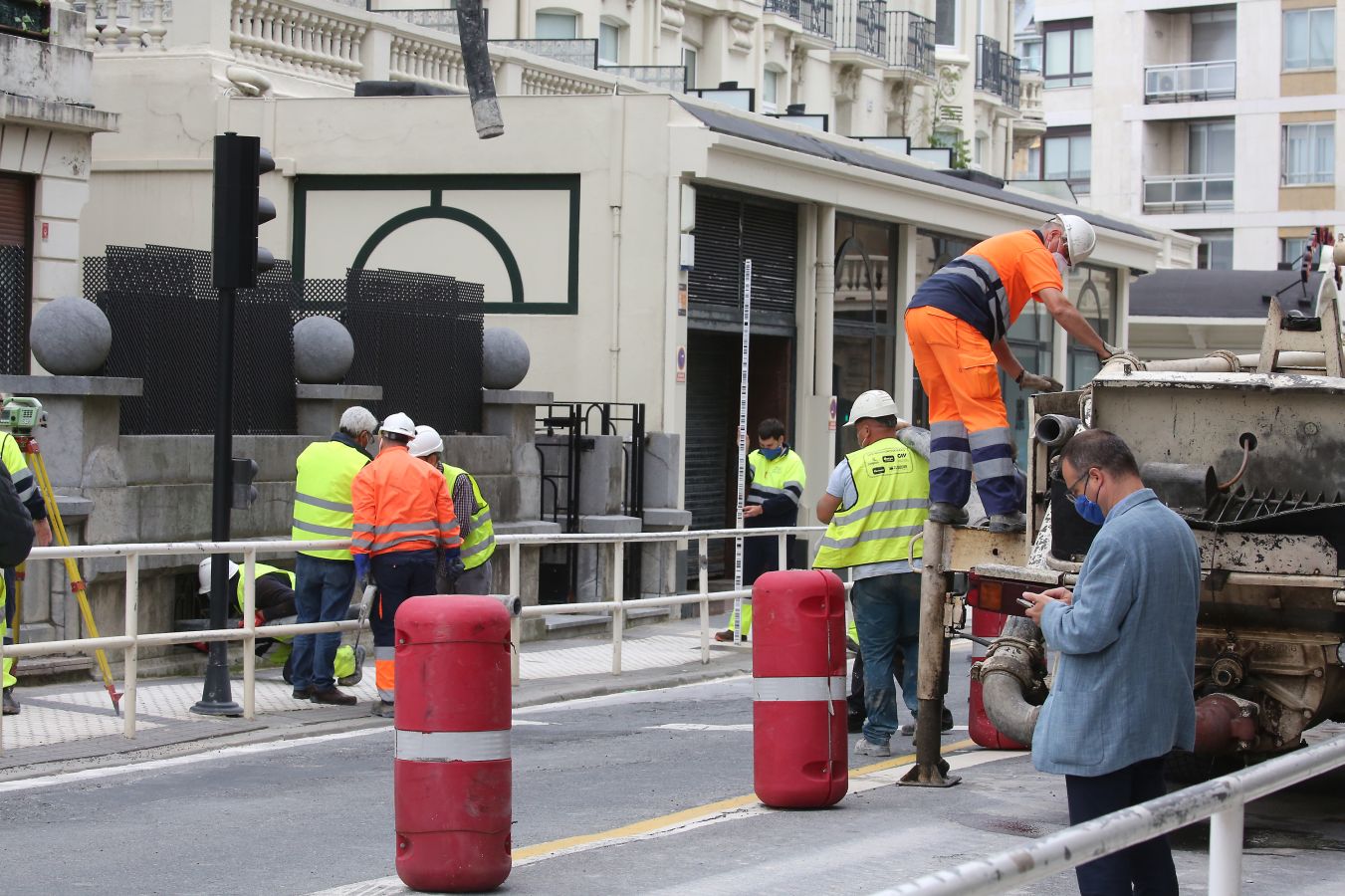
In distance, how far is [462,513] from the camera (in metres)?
13.1

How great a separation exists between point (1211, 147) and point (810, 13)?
2287 centimetres

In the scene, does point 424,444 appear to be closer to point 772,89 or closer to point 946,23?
point 772,89

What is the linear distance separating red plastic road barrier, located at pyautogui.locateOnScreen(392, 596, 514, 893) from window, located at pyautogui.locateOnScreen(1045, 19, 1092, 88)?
2193 inches

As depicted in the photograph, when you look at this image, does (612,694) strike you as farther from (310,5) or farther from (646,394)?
(310,5)

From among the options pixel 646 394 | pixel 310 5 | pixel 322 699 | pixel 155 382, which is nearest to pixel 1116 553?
pixel 322 699

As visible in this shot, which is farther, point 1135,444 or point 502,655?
point 1135,444

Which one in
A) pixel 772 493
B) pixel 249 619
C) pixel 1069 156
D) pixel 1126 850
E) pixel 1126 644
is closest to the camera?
pixel 1126 850

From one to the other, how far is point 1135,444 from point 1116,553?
2973 mm

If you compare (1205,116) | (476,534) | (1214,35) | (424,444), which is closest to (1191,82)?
(1205,116)

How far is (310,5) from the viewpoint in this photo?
72.5 ft

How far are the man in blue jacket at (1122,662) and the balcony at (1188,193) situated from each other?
53.4 m

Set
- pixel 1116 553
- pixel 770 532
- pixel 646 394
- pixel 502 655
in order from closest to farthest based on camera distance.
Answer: pixel 1116 553 → pixel 502 655 → pixel 770 532 → pixel 646 394

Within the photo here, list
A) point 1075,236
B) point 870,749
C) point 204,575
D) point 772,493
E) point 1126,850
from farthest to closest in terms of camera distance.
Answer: point 772,493, point 204,575, point 870,749, point 1075,236, point 1126,850

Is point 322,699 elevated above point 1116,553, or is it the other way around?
point 1116,553
